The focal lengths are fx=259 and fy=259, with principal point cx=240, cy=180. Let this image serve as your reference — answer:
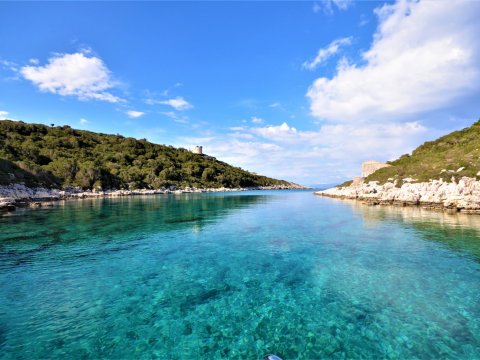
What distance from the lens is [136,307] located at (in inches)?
432

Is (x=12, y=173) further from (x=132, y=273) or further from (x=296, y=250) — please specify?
(x=296, y=250)

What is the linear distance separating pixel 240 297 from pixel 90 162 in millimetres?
106877

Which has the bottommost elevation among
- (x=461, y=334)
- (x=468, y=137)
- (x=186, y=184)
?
(x=461, y=334)

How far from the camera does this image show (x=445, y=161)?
185ft

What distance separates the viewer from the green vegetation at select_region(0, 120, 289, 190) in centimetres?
7912

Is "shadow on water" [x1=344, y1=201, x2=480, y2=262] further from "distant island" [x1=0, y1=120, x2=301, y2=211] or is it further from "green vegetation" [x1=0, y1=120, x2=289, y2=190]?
"green vegetation" [x1=0, y1=120, x2=289, y2=190]

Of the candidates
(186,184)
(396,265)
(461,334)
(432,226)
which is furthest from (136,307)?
(186,184)

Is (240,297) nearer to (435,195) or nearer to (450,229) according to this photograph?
(450,229)

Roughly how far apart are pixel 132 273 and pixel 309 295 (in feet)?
32.5

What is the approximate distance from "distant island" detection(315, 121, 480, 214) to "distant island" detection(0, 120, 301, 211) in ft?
258

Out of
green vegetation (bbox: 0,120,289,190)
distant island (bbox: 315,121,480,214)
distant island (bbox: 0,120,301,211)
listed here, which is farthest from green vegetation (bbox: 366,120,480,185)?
green vegetation (bbox: 0,120,289,190)

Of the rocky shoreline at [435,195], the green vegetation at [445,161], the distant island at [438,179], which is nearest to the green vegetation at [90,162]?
the distant island at [438,179]

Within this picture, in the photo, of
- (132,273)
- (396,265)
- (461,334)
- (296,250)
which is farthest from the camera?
(296,250)

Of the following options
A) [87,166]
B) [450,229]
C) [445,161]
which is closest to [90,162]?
[87,166]
